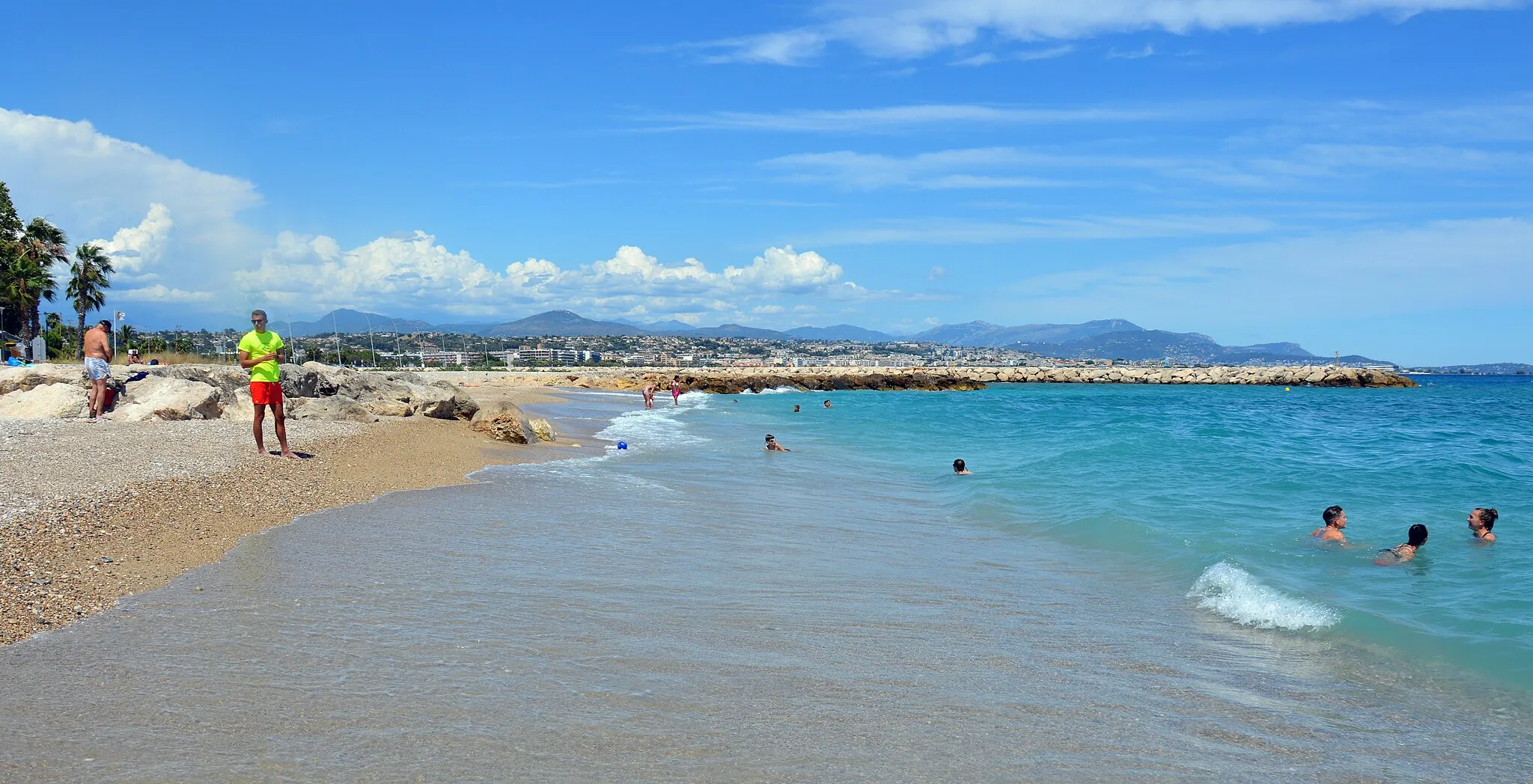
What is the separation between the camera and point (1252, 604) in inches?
276

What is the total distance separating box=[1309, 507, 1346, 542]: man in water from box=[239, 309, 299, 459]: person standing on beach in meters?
11.8

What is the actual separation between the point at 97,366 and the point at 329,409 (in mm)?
4222

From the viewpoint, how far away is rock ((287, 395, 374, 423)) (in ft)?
59.0

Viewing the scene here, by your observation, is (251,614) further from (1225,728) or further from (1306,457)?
(1306,457)

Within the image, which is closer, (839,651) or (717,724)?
(717,724)

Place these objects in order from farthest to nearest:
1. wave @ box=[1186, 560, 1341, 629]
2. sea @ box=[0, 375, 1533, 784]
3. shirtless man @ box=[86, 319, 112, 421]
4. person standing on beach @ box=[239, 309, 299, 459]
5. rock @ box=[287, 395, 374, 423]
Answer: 1. rock @ box=[287, 395, 374, 423]
2. shirtless man @ box=[86, 319, 112, 421]
3. person standing on beach @ box=[239, 309, 299, 459]
4. wave @ box=[1186, 560, 1341, 629]
5. sea @ box=[0, 375, 1533, 784]

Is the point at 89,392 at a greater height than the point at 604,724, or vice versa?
the point at 89,392

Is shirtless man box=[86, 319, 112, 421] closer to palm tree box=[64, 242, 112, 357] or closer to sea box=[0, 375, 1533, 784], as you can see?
sea box=[0, 375, 1533, 784]

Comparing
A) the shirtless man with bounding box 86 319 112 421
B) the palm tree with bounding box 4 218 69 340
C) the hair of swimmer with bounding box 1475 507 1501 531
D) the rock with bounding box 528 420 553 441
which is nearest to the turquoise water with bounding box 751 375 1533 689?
the hair of swimmer with bounding box 1475 507 1501 531

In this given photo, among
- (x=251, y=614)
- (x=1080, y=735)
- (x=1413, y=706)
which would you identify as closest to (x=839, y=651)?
(x=1080, y=735)

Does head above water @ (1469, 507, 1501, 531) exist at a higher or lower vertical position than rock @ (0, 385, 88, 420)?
lower

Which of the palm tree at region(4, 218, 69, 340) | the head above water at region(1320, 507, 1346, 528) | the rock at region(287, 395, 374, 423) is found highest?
the palm tree at region(4, 218, 69, 340)

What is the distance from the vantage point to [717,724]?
4.12 m

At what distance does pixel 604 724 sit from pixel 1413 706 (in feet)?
13.7
